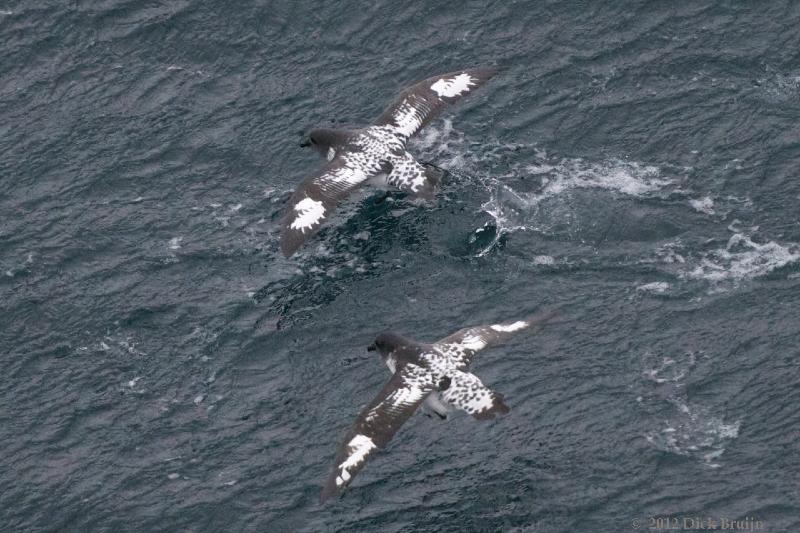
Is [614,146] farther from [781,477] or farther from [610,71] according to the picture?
[781,477]

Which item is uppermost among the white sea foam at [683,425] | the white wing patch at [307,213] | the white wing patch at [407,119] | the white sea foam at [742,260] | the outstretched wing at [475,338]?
the white wing patch at [407,119]

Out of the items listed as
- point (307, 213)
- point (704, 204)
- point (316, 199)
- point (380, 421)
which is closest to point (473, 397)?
point (380, 421)

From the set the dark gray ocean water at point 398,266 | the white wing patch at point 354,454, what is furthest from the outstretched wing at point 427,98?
the white wing patch at point 354,454

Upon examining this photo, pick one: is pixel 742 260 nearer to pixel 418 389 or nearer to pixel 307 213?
pixel 418 389

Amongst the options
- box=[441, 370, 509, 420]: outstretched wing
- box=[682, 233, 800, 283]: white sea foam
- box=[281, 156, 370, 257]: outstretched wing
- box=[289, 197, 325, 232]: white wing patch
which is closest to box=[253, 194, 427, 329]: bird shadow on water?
box=[281, 156, 370, 257]: outstretched wing

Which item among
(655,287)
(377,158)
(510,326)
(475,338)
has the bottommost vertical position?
(655,287)

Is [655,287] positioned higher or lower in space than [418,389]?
lower

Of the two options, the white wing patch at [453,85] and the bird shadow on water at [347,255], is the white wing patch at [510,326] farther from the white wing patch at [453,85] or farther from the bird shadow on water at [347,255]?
the white wing patch at [453,85]
